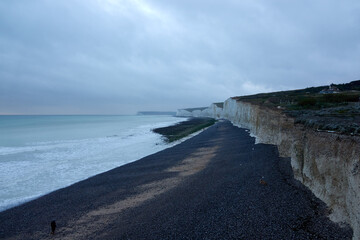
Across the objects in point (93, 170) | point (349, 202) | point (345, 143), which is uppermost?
point (345, 143)

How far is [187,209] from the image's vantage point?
7.77 metres

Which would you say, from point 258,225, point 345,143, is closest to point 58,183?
point 258,225

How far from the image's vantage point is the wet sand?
6.08m

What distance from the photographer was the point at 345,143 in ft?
17.2

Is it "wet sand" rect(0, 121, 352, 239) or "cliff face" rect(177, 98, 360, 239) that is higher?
"cliff face" rect(177, 98, 360, 239)

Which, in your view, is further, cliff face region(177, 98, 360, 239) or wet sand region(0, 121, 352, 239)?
wet sand region(0, 121, 352, 239)

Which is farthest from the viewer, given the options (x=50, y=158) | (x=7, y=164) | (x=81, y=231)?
(x=50, y=158)

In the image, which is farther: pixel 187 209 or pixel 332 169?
pixel 187 209

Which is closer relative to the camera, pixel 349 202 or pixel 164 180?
pixel 349 202

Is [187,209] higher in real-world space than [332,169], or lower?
lower

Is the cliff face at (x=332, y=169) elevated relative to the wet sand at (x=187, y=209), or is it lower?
elevated

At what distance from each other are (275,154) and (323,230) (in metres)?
8.27

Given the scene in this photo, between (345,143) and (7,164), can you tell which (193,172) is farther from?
(7,164)

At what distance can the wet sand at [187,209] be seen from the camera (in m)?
6.08
